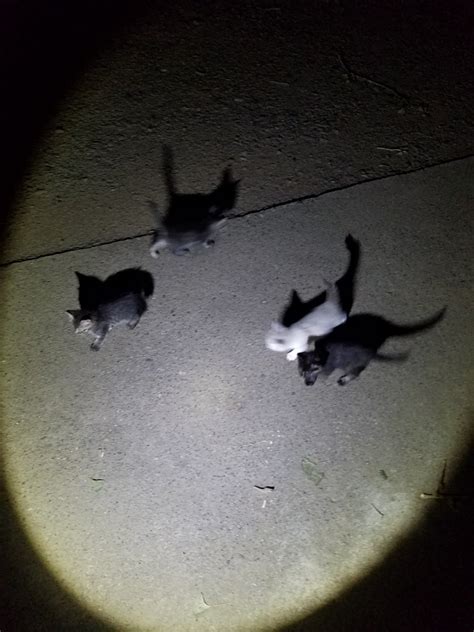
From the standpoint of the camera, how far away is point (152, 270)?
3322mm

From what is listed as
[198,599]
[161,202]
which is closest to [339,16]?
[161,202]

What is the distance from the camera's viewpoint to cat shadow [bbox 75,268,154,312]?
3283 millimetres

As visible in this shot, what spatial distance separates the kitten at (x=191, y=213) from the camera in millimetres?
3242

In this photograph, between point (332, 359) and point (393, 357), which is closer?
point (332, 359)

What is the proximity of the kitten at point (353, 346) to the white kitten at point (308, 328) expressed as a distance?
7cm

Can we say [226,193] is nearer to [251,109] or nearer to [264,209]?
[264,209]

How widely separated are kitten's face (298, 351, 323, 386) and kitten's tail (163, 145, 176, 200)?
54.9 inches

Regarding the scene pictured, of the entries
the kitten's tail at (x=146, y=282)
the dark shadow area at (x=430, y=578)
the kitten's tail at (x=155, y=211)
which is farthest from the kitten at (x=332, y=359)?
the kitten's tail at (x=155, y=211)

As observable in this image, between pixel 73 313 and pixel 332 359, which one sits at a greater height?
pixel 73 313

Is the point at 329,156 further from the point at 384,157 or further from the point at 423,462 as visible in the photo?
the point at 423,462

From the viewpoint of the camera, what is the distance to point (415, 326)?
334 centimetres

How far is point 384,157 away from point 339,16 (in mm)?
1024

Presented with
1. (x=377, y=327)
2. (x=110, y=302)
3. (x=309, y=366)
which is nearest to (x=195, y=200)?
(x=110, y=302)

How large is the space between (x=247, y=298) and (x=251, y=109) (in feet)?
4.25
